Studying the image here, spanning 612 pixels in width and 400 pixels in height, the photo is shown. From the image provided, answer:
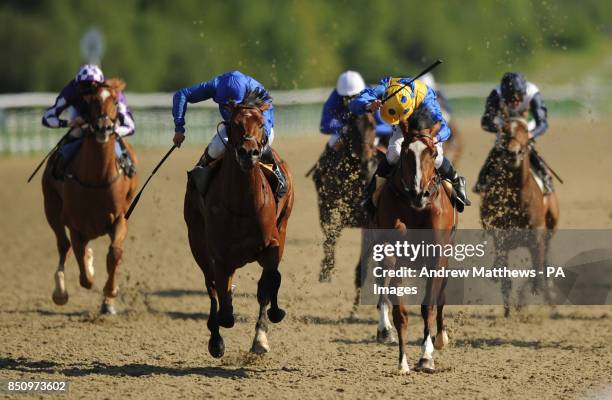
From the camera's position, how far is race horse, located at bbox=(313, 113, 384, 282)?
34.9ft

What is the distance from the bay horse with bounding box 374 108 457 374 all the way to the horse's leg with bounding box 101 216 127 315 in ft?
8.77

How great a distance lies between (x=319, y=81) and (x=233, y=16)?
428 centimetres

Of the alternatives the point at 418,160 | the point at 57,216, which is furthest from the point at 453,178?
the point at 57,216

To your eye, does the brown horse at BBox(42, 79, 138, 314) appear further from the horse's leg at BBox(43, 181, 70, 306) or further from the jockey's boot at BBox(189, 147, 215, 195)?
the jockey's boot at BBox(189, 147, 215, 195)

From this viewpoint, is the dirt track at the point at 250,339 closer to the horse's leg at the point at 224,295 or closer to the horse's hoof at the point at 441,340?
the horse's hoof at the point at 441,340

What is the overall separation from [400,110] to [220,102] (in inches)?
49.4

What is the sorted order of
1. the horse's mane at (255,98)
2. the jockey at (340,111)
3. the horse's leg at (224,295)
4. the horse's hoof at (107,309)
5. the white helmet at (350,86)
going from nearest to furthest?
the horse's mane at (255,98), the horse's leg at (224,295), the horse's hoof at (107,309), the jockey at (340,111), the white helmet at (350,86)

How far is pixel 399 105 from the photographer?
8.16 m

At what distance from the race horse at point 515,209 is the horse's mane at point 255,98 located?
3.05 metres

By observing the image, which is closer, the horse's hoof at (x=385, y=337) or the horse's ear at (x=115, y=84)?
the horse's hoof at (x=385, y=337)

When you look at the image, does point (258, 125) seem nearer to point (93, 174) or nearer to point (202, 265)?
point (202, 265)

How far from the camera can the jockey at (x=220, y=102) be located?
8.23 m

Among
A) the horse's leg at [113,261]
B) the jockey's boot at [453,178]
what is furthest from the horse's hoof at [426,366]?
the horse's leg at [113,261]

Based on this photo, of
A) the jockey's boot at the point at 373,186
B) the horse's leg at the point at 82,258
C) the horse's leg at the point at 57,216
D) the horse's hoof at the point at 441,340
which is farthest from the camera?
the horse's leg at the point at 57,216
